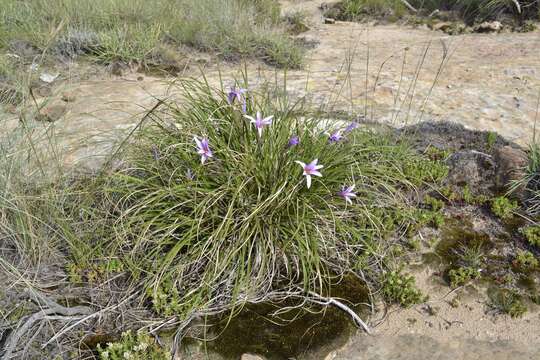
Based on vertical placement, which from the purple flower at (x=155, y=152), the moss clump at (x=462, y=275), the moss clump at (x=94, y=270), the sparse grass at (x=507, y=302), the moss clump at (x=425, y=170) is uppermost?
the purple flower at (x=155, y=152)

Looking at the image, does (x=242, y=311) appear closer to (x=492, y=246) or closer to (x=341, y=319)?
(x=341, y=319)

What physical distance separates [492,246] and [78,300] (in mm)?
2369

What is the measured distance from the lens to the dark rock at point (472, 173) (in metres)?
3.32

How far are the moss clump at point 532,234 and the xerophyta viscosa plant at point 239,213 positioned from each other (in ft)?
2.49

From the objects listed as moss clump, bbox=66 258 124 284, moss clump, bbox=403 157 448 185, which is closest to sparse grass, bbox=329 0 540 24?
moss clump, bbox=403 157 448 185

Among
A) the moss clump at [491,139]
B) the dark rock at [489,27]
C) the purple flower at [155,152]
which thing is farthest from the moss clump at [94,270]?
the dark rock at [489,27]

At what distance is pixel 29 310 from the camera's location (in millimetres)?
2189

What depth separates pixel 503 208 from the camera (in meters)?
3.04

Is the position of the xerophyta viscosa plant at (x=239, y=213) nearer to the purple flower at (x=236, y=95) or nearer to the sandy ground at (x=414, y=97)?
the purple flower at (x=236, y=95)

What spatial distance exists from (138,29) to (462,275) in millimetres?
4899

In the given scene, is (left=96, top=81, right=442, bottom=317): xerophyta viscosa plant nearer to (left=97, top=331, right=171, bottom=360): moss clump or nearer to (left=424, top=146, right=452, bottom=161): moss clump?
(left=97, top=331, right=171, bottom=360): moss clump

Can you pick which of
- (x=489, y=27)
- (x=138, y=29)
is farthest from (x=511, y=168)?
(x=489, y=27)

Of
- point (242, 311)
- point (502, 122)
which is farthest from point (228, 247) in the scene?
point (502, 122)

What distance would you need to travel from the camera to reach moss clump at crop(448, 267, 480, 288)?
8.32ft
